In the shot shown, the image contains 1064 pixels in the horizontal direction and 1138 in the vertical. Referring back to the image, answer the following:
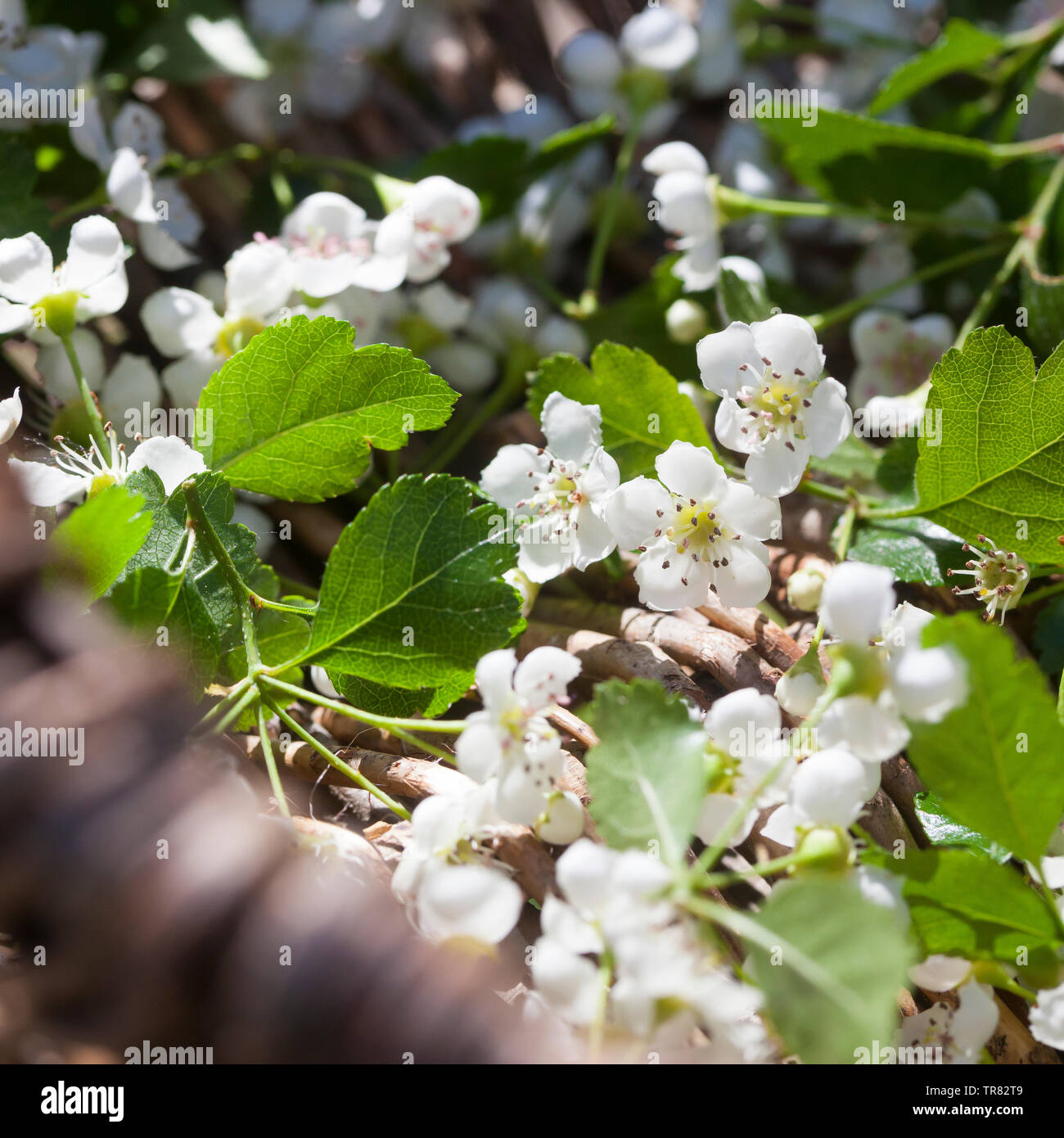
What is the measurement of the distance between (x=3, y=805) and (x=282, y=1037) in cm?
20

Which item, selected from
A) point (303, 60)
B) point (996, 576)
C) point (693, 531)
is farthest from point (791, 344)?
point (303, 60)

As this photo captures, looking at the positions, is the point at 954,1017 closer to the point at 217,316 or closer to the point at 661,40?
the point at 217,316

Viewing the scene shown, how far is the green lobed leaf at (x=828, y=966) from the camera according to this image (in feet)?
1.72

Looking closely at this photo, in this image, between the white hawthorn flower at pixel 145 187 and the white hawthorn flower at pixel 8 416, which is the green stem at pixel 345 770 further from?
the white hawthorn flower at pixel 145 187

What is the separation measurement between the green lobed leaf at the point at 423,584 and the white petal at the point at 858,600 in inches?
9.1

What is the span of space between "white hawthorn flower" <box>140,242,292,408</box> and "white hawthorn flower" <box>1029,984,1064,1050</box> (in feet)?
2.62

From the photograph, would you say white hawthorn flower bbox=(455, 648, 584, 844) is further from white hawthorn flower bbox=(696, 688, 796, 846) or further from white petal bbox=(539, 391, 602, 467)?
white petal bbox=(539, 391, 602, 467)

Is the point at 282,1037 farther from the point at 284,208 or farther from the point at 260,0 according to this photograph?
the point at 260,0

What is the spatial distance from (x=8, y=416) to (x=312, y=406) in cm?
22

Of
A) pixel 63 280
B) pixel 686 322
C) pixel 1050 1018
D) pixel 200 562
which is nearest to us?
pixel 1050 1018

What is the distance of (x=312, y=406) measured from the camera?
823 mm

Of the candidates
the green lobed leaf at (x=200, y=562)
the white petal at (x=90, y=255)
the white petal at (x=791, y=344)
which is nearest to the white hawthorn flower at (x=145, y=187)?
the white petal at (x=90, y=255)

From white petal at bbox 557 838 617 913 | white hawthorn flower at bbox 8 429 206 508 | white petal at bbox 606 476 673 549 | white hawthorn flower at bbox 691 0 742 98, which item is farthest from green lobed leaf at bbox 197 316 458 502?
white hawthorn flower at bbox 691 0 742 98

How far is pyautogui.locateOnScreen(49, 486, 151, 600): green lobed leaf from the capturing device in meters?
0.68
